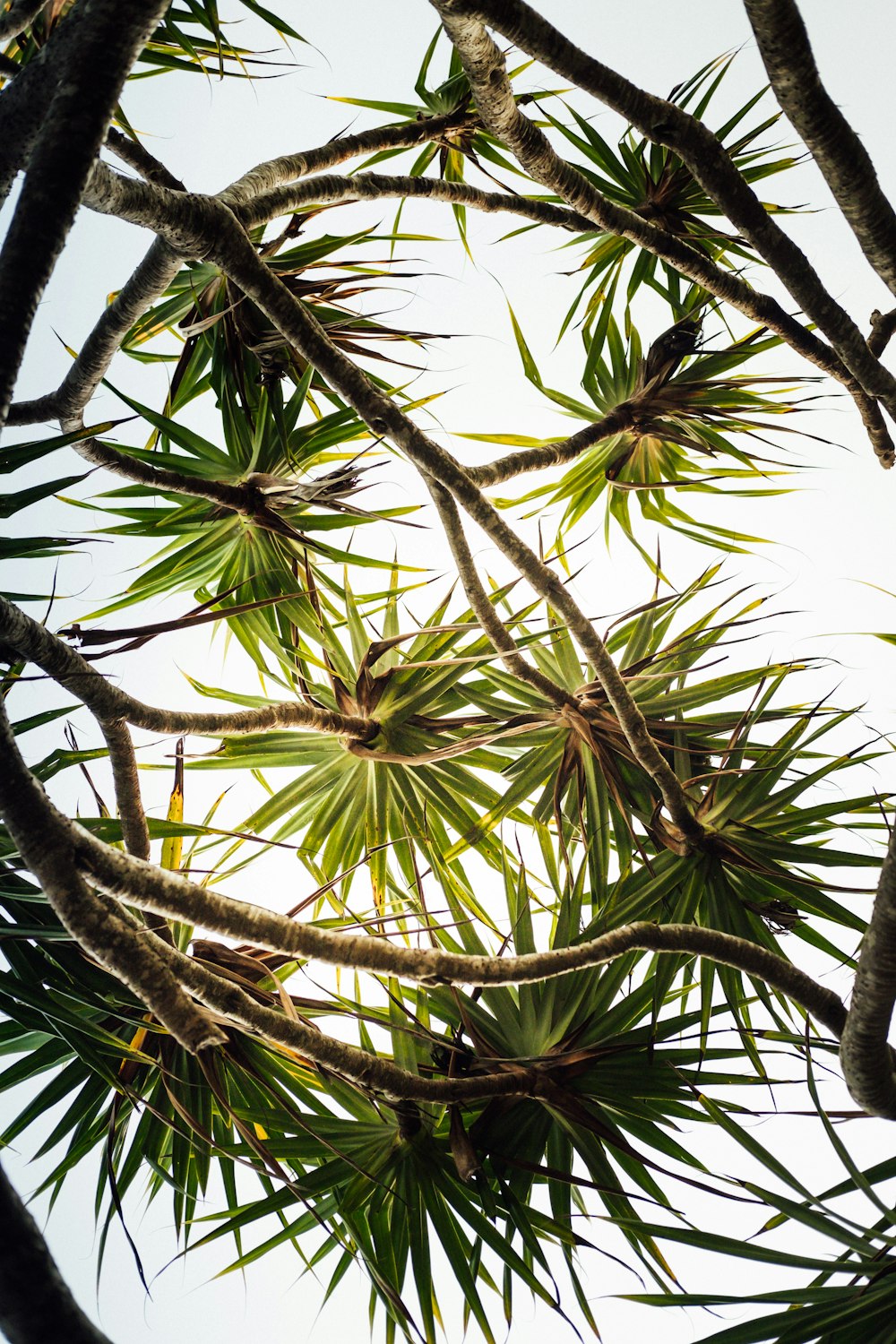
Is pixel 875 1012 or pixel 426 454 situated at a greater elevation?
pixel 426 454

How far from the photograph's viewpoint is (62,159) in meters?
0.47

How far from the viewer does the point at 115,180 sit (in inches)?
30.9

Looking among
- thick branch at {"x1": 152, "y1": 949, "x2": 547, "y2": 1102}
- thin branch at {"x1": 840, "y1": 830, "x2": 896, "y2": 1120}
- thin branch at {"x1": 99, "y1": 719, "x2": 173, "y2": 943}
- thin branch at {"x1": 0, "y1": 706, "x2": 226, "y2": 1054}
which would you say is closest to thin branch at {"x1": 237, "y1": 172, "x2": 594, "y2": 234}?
thin branch at {"x1": 99, "y1": 719, "x2": 173, "y2": 943}

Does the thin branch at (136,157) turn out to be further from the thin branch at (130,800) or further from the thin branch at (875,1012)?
the thin branch at (875,1012)

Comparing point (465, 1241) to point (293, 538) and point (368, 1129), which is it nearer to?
point (368, 1129)

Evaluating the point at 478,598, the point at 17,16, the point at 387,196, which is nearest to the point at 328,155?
the point at 387,196

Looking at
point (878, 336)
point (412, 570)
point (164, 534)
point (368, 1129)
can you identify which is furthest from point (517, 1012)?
point (878, 336)

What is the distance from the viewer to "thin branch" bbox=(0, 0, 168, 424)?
468 mm

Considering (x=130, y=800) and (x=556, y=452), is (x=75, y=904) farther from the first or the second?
(x=556, y=452)

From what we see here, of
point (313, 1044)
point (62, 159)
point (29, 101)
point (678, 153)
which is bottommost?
point (313, 1044)

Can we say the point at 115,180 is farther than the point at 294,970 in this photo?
No

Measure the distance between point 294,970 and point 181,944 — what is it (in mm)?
159

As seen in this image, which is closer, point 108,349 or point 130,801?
point 130,801

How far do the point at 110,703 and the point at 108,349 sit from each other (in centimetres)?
49
